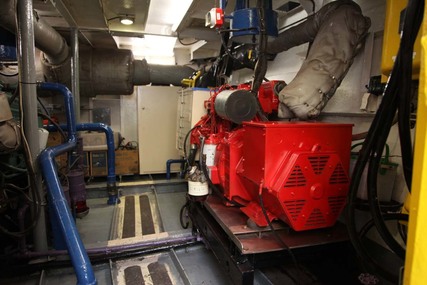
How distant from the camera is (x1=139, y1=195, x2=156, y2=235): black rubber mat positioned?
2.84 m

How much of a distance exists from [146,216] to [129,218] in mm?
194

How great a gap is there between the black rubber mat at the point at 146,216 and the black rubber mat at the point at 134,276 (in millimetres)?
578

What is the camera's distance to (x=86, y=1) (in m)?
2.81

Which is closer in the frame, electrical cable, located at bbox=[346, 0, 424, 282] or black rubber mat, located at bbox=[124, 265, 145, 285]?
electrical cable, located at bbox=[346, 0, 424, 282]

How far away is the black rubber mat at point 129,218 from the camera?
276 cm

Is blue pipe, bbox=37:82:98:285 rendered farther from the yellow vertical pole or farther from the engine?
the yellow vertical pole

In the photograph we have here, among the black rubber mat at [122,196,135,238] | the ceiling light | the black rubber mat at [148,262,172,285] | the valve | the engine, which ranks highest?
the ceiling light

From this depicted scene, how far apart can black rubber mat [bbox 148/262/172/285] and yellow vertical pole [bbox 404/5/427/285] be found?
1.89 metres

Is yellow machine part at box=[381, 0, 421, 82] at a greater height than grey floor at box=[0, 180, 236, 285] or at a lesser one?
greater

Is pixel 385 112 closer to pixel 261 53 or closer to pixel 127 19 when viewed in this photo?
pixel 261 53

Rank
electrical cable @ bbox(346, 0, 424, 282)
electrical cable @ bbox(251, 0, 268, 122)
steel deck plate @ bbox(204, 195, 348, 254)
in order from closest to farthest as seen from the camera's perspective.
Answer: electrical cable @ bbox(346, 0, 424, 282) < steel deck plate @ bbox(204, 195, 348, 254) < electrical cable @ bbox(251, 0, 268, 122)

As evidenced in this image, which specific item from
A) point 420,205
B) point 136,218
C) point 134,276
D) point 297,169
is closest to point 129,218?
point 136,218

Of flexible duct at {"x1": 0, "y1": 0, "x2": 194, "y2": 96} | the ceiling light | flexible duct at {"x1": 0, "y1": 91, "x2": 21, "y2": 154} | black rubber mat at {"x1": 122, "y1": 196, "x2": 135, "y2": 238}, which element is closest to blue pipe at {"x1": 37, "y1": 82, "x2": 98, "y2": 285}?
flexible duct at {"x1": 0, "y1": 91, "x2": 21, "y2": 154}

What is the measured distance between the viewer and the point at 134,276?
2.11 meters
